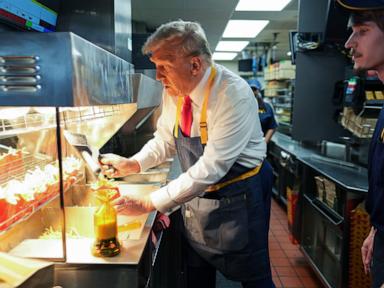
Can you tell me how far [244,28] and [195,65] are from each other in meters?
5.23

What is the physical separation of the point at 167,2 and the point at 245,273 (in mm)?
2432

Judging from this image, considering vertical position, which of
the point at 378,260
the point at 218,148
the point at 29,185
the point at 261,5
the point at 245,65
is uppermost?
the point at 261,5

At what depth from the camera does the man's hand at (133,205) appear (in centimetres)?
130

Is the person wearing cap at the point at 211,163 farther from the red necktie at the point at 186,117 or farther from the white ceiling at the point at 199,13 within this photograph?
the white ceiling at the point at 199,13

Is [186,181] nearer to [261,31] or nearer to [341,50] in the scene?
[341,50]

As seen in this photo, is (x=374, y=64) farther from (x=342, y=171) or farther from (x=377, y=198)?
(x=342, y=171)

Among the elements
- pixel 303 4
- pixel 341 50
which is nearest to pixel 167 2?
pixel 303 4

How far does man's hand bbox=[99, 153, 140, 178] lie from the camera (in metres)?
1.66

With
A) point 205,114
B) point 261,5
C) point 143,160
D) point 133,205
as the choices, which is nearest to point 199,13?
point 261,5

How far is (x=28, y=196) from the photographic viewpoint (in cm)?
118

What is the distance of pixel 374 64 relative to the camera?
1233 mm

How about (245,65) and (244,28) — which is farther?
(245,65)

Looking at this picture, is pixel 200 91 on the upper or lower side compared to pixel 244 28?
lower

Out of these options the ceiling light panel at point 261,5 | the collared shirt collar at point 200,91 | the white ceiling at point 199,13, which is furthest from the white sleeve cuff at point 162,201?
the ceiling light panel at point 261,5
